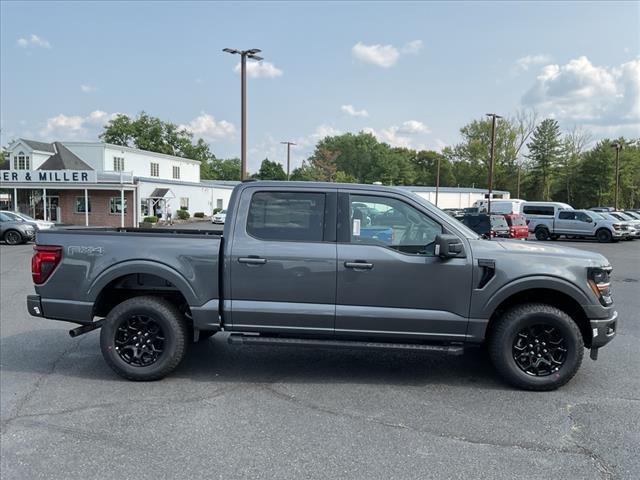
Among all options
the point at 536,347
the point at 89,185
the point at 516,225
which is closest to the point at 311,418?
the point at 536,347

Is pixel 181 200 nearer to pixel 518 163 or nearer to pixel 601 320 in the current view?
pixel 601 320

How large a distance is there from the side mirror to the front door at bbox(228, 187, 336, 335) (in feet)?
3.07

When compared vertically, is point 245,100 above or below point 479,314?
above

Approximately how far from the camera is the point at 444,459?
3465mm

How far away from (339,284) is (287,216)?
82 cm

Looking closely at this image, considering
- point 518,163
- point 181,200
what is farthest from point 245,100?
point 518,163

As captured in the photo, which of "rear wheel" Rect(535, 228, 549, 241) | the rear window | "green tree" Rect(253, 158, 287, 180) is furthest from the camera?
"green tree" Rect(253, 158, 287, 180)

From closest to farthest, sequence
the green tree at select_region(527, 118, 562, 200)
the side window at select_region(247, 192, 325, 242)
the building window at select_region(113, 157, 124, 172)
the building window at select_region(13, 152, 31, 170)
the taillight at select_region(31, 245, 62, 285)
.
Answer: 1. the side window at select_region(247, 192, 325, 242)
2. the taillight at select_region(31, 245, 62, 285)
3. the building window at select_region(13, 152, 31, 170)
4. the building window at select_region(113, 157, 124, 172)
5. the green tree at select_region(527, 118, 562, 200)

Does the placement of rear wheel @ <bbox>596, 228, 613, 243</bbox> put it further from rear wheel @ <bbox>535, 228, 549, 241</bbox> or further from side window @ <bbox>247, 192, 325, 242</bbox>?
side window @ <bbox>247, 192, 325, 242</bbox>

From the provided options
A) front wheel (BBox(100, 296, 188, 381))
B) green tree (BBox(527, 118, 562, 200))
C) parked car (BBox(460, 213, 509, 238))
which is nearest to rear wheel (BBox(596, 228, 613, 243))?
parked car (BBox(460, 213, 509, 238))

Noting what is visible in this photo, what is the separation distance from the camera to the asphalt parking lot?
338cm

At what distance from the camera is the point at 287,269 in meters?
4.75

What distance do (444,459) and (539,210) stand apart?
2994 centimetres

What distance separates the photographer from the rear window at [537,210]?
99.2 feet
